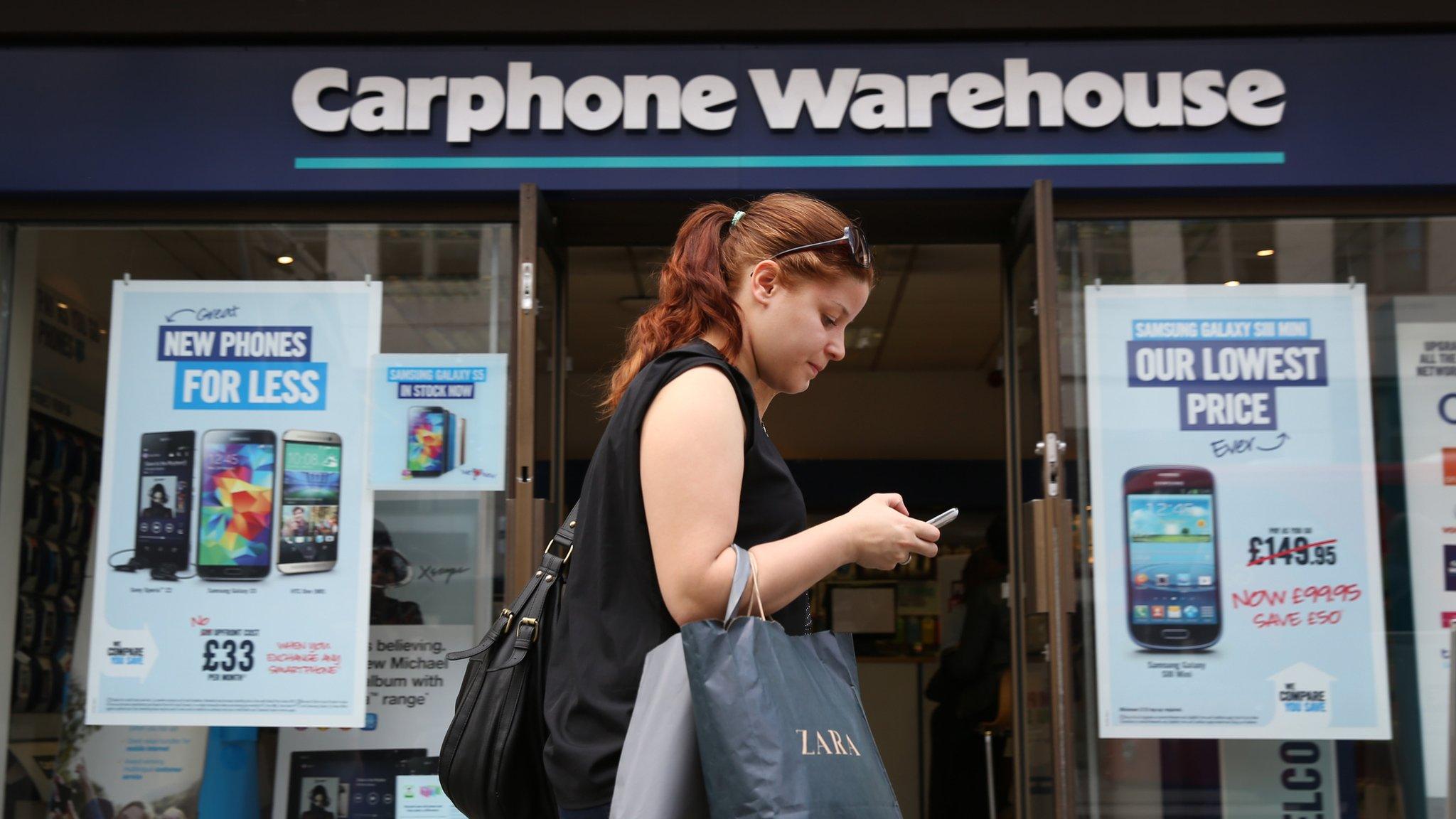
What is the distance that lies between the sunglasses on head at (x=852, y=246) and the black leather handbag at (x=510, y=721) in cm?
45

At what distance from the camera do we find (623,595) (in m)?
1.64

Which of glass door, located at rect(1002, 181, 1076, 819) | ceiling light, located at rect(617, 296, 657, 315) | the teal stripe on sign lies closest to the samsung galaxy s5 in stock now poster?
the teal stripe on sign

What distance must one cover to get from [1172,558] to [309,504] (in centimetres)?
283

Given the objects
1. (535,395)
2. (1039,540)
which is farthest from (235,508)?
(1039,540)

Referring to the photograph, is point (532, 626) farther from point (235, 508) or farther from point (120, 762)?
point (120, 762)

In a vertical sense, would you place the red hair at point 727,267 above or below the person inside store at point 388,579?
above

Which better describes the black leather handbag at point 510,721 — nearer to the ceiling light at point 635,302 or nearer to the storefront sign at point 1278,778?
the storefront sign at point 1278,778

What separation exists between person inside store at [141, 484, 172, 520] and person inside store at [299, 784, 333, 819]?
1.03 metres

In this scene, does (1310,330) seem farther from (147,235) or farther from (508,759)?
(147,235)

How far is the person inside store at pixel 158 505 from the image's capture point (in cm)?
449

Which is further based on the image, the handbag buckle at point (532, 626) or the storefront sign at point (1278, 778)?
the storefront sign at point (1278, 778)

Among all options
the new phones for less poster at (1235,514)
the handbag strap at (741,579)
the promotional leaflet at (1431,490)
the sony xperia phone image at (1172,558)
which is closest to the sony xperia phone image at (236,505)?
the new phones for less poster at (1235,514)

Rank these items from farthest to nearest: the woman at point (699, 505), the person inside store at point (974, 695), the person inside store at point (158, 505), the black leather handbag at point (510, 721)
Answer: the person inside store at point (974, 695) → the person inside store at point (158, 505) → the black leather handbag at point (510, 721) → the woman at point (699, 505)

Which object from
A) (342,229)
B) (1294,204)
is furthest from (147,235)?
(1294,204)
